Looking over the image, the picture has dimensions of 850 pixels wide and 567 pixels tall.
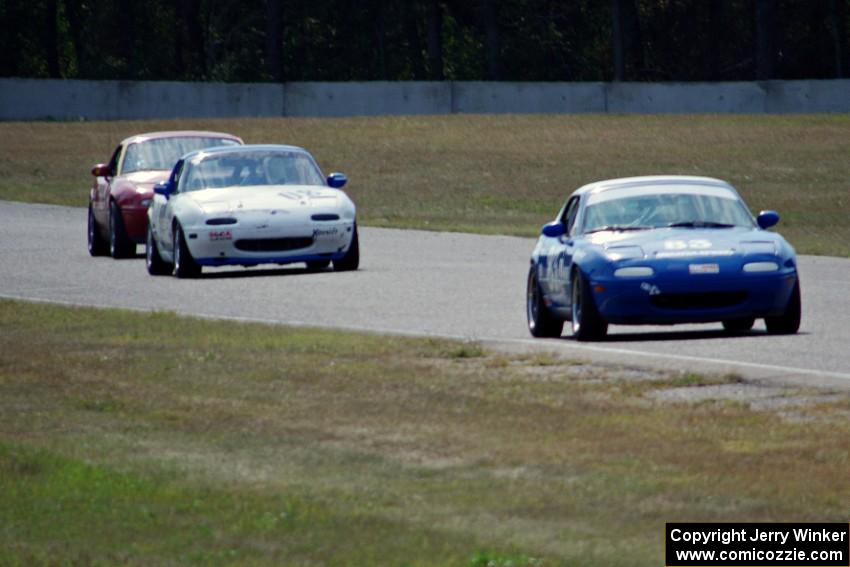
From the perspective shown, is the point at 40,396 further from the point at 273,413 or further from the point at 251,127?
the point at 251,127

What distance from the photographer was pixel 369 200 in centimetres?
4212

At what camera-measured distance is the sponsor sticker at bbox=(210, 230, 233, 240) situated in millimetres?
22062

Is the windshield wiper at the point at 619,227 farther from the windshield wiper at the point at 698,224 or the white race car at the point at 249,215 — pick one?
the white race car at the point at 249,215

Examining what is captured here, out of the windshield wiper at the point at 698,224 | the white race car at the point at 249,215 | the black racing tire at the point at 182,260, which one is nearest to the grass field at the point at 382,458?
the windshield wiper at the point at 698,224

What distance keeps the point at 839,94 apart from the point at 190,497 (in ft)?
186

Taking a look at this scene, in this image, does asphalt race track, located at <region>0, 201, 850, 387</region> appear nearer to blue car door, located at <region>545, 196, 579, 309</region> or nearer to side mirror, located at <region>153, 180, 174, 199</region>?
blue car door, located at <region>545, 196, 579, 309</region>

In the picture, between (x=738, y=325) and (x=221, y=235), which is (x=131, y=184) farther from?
(x=738, y=325)

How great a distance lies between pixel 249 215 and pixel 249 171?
4.19 feet

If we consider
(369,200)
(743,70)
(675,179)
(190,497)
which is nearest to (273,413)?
(190,497)

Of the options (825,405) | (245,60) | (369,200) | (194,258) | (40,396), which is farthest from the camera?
(245,60)

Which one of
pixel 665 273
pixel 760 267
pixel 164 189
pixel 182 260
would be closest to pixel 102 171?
pixel 164 189

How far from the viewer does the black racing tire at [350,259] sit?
74.2 ft

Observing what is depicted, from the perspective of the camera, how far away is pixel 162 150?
26578 millimetres

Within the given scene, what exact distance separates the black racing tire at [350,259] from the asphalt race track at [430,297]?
13cm
